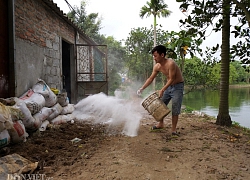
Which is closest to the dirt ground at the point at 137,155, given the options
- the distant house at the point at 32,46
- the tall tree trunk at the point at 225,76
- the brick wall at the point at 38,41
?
the tall tree trunk at the point at 225,76

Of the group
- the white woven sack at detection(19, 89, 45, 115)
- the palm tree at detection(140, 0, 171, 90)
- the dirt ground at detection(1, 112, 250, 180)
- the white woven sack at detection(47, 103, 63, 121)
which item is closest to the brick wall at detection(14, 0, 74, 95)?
the white woven sack at detection(19, 89, 45, 115)

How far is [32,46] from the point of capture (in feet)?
14.3

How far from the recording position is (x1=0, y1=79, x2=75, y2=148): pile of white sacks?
245cm

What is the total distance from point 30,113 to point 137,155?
5.60ft

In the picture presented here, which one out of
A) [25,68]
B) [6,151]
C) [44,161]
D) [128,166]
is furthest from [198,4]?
[25,68]

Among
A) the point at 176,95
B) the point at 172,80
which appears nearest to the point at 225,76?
the point at 176,95

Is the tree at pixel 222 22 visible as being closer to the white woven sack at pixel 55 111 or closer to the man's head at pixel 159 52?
the man's head at pixel 159 52

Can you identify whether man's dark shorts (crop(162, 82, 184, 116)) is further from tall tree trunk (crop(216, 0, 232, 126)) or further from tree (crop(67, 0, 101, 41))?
tree (crop(67, 0, 101, 41))

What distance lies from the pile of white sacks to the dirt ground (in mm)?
176

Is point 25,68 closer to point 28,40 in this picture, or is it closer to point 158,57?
point 28,40

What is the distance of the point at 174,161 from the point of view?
254 centimetres

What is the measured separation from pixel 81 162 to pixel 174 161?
3.66 feet

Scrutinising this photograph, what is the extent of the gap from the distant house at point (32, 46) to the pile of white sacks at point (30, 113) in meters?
0.36

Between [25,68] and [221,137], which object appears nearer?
[221,137]
